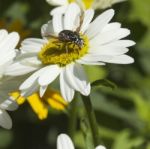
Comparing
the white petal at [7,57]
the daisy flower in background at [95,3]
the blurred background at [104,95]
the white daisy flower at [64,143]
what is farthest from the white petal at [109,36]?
the blurred background at [104,95]

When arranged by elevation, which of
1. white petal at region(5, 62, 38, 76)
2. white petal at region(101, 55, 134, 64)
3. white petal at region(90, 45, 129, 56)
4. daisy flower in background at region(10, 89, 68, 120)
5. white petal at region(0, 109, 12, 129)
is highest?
white petal at region(5, 62, 38, 76)

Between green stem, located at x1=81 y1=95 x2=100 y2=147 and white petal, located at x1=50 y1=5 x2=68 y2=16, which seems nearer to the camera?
green stem, located at x1=81 y1=95 x2=100 y2=147

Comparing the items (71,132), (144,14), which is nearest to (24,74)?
(71,132)

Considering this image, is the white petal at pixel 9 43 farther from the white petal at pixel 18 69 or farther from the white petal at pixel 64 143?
the white petal at pixel 64 143

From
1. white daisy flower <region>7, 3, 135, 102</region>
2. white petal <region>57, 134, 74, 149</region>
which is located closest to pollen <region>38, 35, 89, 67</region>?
white daisy flower <region>7, 3, 135, 102</region>

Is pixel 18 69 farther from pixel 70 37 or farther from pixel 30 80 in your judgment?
pixel 70 37

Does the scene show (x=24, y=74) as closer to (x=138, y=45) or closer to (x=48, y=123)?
(x=48, y=123)

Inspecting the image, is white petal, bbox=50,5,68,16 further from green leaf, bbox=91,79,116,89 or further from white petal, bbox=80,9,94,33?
green leaf, bbox=91,79,116,89
